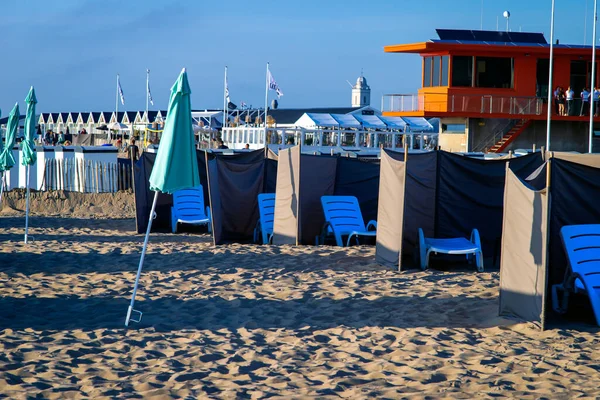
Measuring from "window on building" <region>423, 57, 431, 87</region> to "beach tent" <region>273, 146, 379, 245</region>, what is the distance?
69.4 ft

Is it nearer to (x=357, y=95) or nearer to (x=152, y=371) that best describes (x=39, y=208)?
(x=152, y=371)

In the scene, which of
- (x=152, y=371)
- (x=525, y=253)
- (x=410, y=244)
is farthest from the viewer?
(x=410, y=244)

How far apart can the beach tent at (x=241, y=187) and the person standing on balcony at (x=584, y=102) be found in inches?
818

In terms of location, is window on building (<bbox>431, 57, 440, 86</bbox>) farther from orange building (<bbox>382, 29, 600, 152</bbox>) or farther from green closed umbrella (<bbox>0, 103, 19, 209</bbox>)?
green closed umbrella (<bbox>0, 103, 19, 209</bbox>)

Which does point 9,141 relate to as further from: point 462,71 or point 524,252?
point 462,71

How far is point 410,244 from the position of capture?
43.5ft

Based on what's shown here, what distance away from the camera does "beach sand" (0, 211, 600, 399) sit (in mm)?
6578

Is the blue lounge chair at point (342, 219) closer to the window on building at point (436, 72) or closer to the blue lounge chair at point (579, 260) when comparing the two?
the blue lounge chair at point (579, 260)

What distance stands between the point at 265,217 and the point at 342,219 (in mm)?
1644

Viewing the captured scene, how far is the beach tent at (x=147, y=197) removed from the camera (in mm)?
17500

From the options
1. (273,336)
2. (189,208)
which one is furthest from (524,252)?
(189,208)

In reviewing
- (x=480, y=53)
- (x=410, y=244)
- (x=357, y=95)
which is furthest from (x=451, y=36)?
(x=357, y=95)

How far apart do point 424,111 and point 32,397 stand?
101 feet

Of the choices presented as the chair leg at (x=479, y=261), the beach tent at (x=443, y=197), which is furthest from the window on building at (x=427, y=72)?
the chair leg at (x=479, y=261)
